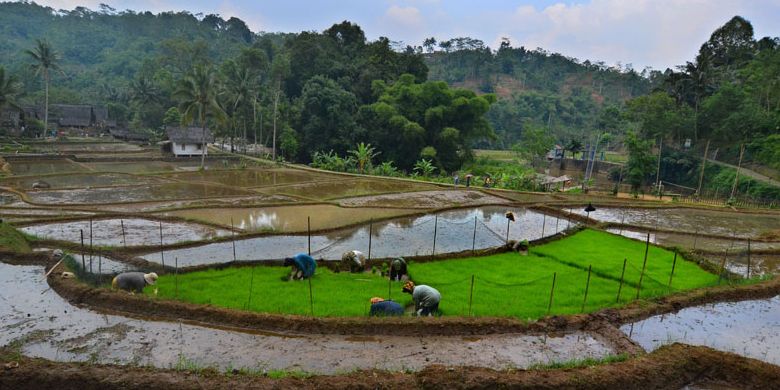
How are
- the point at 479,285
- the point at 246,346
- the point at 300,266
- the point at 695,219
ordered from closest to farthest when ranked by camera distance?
the point at 246,346
the point at 300,266
the point at 479,285
the point at 695,219

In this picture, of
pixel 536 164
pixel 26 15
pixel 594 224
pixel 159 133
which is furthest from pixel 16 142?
pixel 26 15

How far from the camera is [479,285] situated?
Answer: 12.0m

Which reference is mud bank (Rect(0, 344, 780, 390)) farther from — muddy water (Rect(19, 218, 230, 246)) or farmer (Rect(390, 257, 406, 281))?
muddy water (Rect(19, 218, 230, 246))

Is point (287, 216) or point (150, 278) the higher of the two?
point (150, 278)

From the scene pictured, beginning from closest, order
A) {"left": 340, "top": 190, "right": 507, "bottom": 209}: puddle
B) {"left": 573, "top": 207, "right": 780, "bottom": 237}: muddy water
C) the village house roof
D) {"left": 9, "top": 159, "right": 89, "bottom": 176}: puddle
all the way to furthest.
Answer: {"left": 573, "top": 207, "right": 780, "bottom": 237}: muddy water, {"left": 340, "top": 190, "right": 507, "bottom": 209}: puddle, {"left": 9, "top": 159, "right": 89, "bottom": 176}: puddle, the village house roof

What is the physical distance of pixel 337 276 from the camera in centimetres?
1228

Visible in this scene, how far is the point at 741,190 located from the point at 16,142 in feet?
212

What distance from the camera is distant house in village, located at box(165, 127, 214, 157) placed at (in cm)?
4212

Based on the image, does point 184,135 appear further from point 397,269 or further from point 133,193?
point 397,269

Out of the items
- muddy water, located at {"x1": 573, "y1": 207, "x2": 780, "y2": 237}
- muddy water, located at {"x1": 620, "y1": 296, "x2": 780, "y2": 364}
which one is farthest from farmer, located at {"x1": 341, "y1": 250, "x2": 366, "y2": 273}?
muddy water, located at {"x1": 573, "y1": 207, "x2": 780, "y2": 237}

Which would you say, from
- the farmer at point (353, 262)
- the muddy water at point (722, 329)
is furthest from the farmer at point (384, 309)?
the muddy water at point (722, 329)

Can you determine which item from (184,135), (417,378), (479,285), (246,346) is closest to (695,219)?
(479,285)

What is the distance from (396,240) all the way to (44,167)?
101 ft

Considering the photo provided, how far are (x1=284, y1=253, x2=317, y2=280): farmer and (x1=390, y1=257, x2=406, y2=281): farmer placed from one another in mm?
2173
